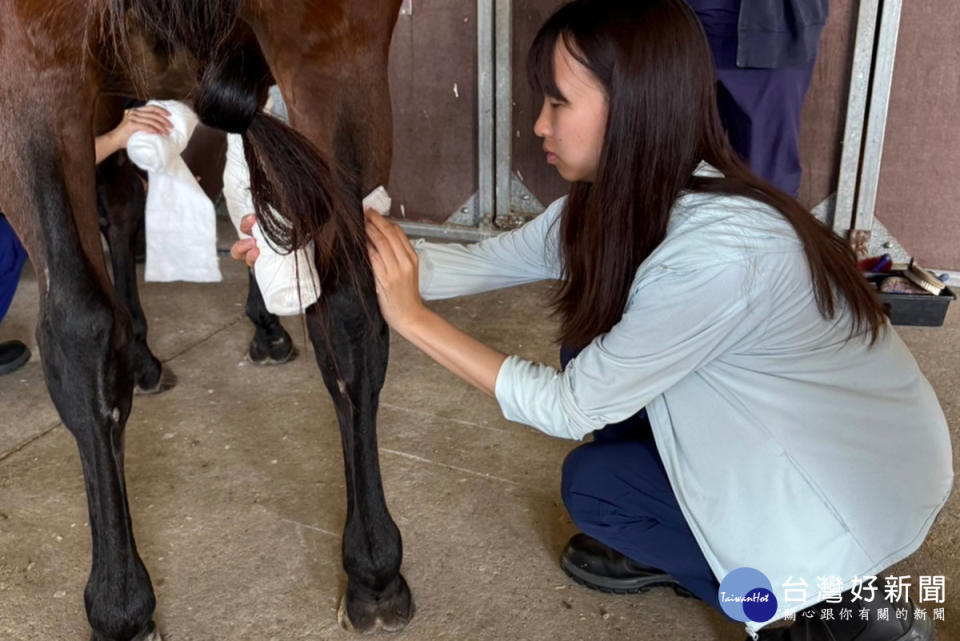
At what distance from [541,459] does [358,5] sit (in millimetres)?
947

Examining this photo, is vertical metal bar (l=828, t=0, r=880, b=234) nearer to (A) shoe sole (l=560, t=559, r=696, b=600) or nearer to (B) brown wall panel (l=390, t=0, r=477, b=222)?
(B) brown wall panel (l=390, t=0, r=477, b=222)

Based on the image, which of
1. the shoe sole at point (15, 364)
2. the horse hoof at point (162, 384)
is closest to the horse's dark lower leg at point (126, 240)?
the horse hoof at point (162, 384)

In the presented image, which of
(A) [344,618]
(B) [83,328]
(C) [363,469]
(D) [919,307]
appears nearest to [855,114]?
(D) [919,307]

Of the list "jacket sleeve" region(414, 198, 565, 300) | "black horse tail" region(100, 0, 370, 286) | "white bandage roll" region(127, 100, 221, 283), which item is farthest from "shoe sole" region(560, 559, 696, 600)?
"white bandage roll" region(127, 100, 221, 283)

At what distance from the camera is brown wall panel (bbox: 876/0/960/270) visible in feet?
8.59

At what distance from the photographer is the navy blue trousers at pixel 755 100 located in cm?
206

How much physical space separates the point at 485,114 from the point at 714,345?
2156mm

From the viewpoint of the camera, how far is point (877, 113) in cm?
270

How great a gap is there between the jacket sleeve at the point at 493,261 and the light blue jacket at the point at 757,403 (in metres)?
0.29

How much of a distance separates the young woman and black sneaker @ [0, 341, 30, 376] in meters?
1.46

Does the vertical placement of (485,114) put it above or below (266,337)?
above

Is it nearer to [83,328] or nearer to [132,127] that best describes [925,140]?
[132,127]

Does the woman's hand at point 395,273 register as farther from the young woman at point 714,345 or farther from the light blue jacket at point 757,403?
the light blue jacket at point 757,403

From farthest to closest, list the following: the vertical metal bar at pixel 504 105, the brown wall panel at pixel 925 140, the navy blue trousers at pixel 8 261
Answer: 1. the vertical metal bar at pixel 504 105
2. the brown wall panel at pixel 925 140
3. the navy blue trousers at pixel 8 261
